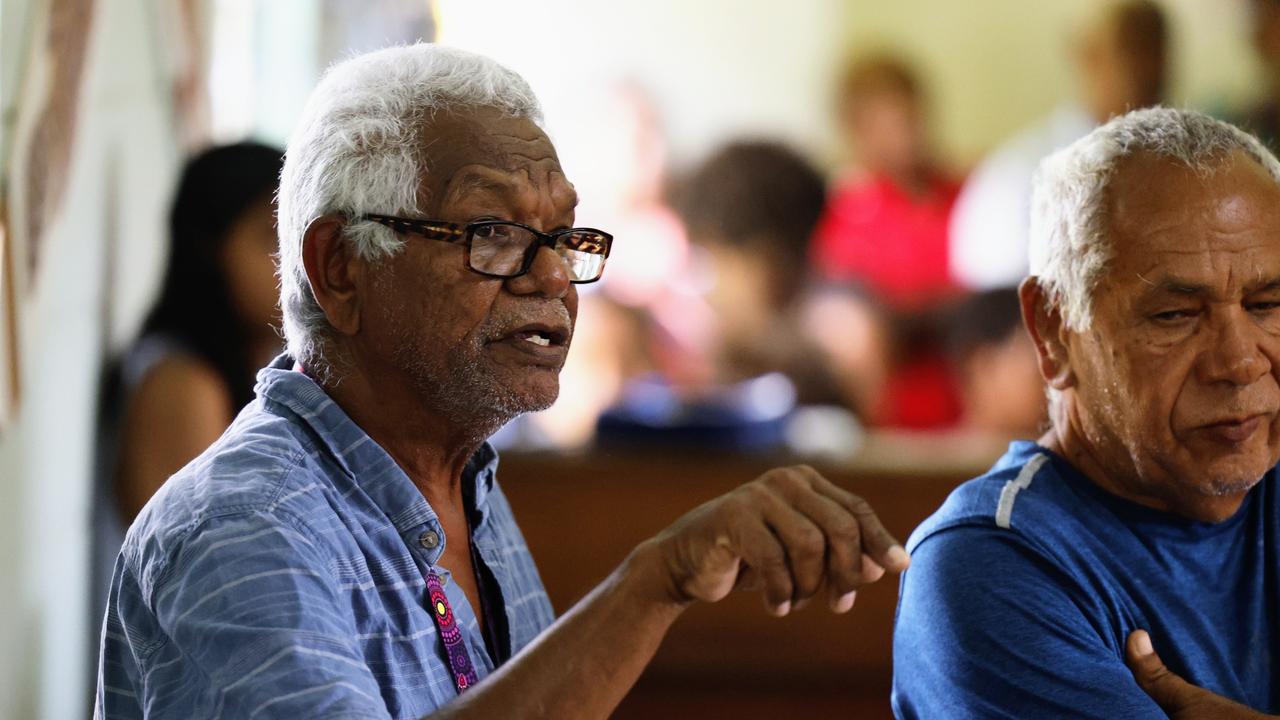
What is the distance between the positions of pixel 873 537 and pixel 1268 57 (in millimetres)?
6895

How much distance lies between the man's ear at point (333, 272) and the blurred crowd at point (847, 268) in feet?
9.22

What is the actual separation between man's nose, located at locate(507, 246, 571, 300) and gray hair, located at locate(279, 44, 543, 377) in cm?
14

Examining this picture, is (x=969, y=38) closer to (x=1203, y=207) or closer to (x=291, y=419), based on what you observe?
(x=1203, y=207)

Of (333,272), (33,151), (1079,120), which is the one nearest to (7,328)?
(33,151)

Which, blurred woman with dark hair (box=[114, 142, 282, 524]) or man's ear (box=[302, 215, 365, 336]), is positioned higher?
man's ear (box=[302, 215, 365, 336])

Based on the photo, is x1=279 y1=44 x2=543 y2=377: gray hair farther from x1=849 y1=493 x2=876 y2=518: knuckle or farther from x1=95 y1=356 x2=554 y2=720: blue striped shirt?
x1=849 y1=493 x2=876 y2=518: knuckle

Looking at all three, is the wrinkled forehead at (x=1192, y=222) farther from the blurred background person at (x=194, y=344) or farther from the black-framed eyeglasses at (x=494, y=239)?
the blurred background person at (x=194, y=344)

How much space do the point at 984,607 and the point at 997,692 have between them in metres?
0.10

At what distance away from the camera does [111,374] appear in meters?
3.09

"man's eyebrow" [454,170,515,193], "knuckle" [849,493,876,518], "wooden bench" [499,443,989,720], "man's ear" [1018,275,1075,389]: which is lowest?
"wooden bench" [499,443,989,720]

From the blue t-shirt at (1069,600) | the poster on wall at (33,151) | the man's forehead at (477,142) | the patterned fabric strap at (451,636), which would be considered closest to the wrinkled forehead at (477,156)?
the man's forehead at (477,142)

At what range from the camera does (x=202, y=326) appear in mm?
3061

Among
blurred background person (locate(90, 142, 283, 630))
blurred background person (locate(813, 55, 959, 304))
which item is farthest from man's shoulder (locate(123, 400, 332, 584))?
blurred background person (locate(813, 55, 959, 304))

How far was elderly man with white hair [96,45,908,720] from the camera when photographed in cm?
133
